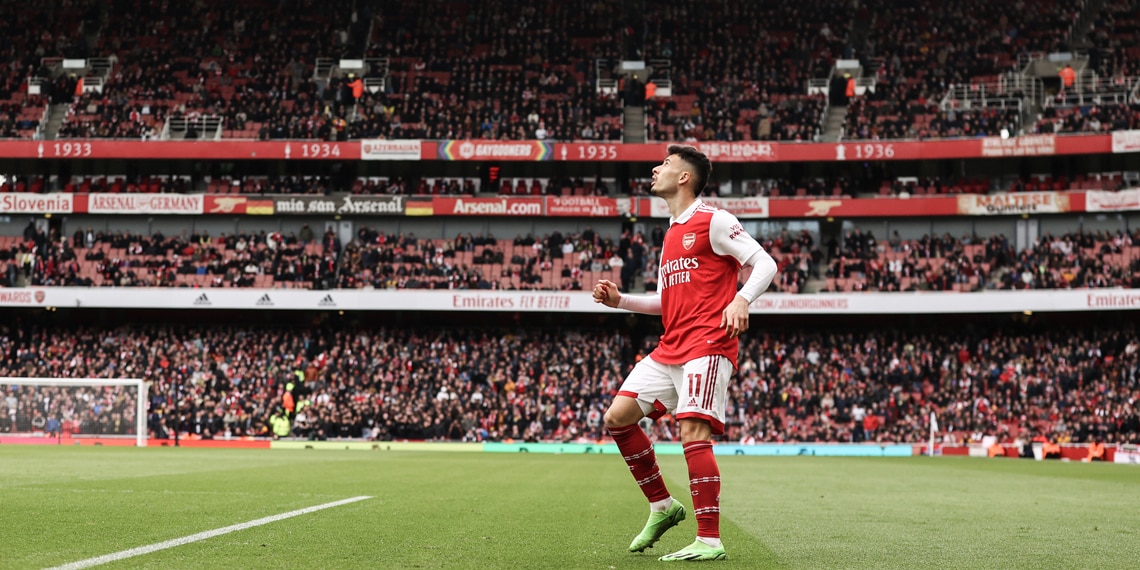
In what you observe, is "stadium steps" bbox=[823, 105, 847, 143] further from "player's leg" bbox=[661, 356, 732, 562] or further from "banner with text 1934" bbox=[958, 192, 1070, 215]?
"player's leg" bbox=[661, 356, 732, 562]

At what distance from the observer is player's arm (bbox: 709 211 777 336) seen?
6703 millimetres

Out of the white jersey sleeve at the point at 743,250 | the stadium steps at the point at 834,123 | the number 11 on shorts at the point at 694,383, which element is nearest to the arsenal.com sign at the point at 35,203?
the stadium steps at the point at 834,123

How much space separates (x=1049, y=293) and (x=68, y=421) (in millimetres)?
35391

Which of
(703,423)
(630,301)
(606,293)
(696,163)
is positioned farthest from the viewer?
(630,301)

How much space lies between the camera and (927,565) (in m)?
6.45

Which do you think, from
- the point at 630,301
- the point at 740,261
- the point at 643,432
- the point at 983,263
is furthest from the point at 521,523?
the point at 983,263

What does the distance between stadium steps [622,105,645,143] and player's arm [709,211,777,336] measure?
41750mm

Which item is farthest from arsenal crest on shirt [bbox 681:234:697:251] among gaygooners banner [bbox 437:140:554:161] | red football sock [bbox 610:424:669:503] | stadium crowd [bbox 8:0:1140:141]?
stadium crowd [bbox 8:0:1140:141]

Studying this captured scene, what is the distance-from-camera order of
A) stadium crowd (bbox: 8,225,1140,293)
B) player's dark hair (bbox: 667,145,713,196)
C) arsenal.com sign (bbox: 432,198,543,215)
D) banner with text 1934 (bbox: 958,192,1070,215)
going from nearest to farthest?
1. player's dark hair (bbox: 667,145,713,196)
2. stadium crowd (bbox: 8,225,1140,293)
3. banner with text 1934 (bbox: 958,192,1070,215)
4. arsenal.com sign (bbox: 432,198,543,215)

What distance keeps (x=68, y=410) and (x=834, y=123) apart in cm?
Answer: 3271

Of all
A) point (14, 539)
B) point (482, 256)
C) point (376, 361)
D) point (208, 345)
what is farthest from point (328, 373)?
point (14, 539)

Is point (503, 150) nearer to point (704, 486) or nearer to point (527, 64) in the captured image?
point (527, 64)

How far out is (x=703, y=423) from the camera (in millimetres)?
6914

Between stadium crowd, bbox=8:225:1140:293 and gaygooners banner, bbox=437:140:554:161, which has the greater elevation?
gaygooners banner, bbox=437:140:554:161
